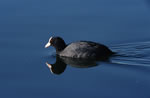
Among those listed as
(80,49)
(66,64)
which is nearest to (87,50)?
(80,49)

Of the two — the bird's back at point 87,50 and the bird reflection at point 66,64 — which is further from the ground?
the bird's back at point 87,50

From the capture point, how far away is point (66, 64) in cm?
1302

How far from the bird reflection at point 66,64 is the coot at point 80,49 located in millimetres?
179

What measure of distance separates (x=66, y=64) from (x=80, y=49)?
2.10ft

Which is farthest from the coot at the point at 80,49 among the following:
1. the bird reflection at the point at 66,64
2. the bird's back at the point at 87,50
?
the bird reflection at the point at 66,64

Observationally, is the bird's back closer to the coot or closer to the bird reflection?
the coot

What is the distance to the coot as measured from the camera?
13008mm

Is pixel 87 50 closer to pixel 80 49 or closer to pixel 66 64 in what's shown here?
pixel 80 49

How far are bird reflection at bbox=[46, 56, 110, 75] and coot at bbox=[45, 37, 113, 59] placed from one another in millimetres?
179

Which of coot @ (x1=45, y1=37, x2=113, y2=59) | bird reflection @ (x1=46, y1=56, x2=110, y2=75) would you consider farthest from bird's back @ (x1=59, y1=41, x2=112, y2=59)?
bird reflection @ (x1=46, y1=56, x2=110, y2=75)

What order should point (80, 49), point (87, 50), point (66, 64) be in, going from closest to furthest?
point (66, 64) → point (87, 50) → point (80, 49)

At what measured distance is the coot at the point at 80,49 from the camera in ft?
42.7

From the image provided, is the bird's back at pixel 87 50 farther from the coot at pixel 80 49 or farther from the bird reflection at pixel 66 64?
the bird reflection at pixel 66 64

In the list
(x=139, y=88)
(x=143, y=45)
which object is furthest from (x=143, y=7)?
(x=139, y=88)
